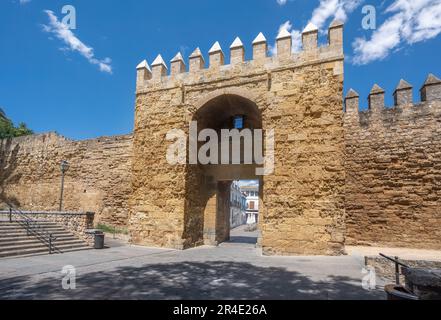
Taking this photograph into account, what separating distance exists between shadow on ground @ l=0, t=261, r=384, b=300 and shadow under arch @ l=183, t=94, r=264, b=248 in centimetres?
444

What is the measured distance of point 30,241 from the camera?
8.28m

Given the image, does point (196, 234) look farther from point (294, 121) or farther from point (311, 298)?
point (311, 298)

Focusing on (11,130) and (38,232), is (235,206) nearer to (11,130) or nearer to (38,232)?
(11,130)

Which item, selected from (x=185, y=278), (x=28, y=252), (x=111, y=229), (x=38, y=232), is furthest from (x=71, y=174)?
(x=185, y=278)

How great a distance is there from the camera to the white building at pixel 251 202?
51.4 metres

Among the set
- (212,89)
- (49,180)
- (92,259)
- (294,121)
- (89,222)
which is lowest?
(92,259)

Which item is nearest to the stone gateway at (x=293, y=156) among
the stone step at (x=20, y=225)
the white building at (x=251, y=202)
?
the stone step at (x=20, y=225)

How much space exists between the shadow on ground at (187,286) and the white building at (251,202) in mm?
45637

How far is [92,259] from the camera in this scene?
7184mm

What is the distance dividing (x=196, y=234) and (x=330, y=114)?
6.21 meters

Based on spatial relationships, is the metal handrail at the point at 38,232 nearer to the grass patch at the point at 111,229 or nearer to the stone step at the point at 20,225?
the stone step at the point at 20,225

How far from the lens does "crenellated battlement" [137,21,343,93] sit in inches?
346
